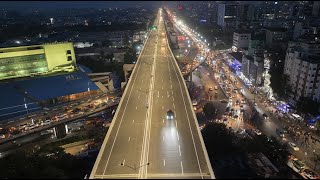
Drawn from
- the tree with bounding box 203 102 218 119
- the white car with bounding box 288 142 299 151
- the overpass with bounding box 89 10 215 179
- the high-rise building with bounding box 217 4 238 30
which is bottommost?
the white car with bounding box 288 142 299 151

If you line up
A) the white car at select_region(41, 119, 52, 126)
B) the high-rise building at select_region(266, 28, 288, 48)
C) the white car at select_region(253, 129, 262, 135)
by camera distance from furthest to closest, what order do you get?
the high-rise building at select_region(266, 28, 288, 48), the white car at select_region(253, 129, 262, 135), the white car at select_region(41, 119, 52, 126)

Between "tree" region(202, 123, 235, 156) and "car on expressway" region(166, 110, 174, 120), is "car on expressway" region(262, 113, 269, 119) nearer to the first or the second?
"tree" region(202, 123, 235, 156)

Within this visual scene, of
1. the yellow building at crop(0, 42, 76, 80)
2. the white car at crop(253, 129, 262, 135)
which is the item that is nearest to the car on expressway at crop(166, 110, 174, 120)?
the white car at crop(253, 129, 262, 135)

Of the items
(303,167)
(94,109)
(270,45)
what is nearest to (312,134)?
(303,167)

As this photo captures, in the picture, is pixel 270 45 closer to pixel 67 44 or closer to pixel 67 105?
pixel 67 44

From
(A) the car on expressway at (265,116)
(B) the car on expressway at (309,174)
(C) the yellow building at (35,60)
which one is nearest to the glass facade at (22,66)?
(C) the yellow building at (35,60)

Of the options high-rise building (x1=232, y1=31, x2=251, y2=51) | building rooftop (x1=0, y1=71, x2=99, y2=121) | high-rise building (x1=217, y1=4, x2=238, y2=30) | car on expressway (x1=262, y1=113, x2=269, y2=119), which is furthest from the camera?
high-rise building (x1=217, y1=4, x2=238, y2=30)

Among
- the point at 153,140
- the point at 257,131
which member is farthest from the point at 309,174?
the point at 153,140

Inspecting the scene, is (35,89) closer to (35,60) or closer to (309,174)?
(35,60)
